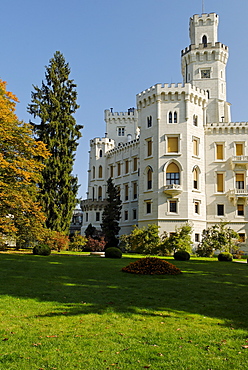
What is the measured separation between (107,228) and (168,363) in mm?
38908

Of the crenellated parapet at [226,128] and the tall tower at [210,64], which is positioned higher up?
the tall tower at [210,64]

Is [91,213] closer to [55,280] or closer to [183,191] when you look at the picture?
[183,191]

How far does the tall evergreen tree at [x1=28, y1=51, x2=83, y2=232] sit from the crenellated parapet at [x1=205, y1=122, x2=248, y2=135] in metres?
16.9

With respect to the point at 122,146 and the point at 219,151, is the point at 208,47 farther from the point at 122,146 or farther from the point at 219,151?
the point at 122,146

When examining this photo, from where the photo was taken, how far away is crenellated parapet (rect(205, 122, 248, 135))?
44031 mm

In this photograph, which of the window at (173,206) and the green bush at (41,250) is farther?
the window at (173,206)

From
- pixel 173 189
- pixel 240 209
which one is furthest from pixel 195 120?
pixel 240 209

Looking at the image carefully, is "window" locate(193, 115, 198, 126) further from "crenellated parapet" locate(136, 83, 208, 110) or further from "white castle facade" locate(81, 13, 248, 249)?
"crenellated parapet" locate(136, 83, 208, 110)

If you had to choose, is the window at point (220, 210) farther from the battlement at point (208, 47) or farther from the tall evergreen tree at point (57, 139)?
Answer: the battlement at point (208, 47)

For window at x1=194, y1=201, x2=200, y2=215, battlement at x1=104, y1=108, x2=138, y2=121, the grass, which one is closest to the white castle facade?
window at x1=194, y1=201, x2=200, y2=215

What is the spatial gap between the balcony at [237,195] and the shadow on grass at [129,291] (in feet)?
86.3

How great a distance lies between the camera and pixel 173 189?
38781 mm

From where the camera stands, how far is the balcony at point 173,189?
38.9 metres

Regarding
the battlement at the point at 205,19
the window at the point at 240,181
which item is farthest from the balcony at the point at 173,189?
the battlement at the point at 205,19
